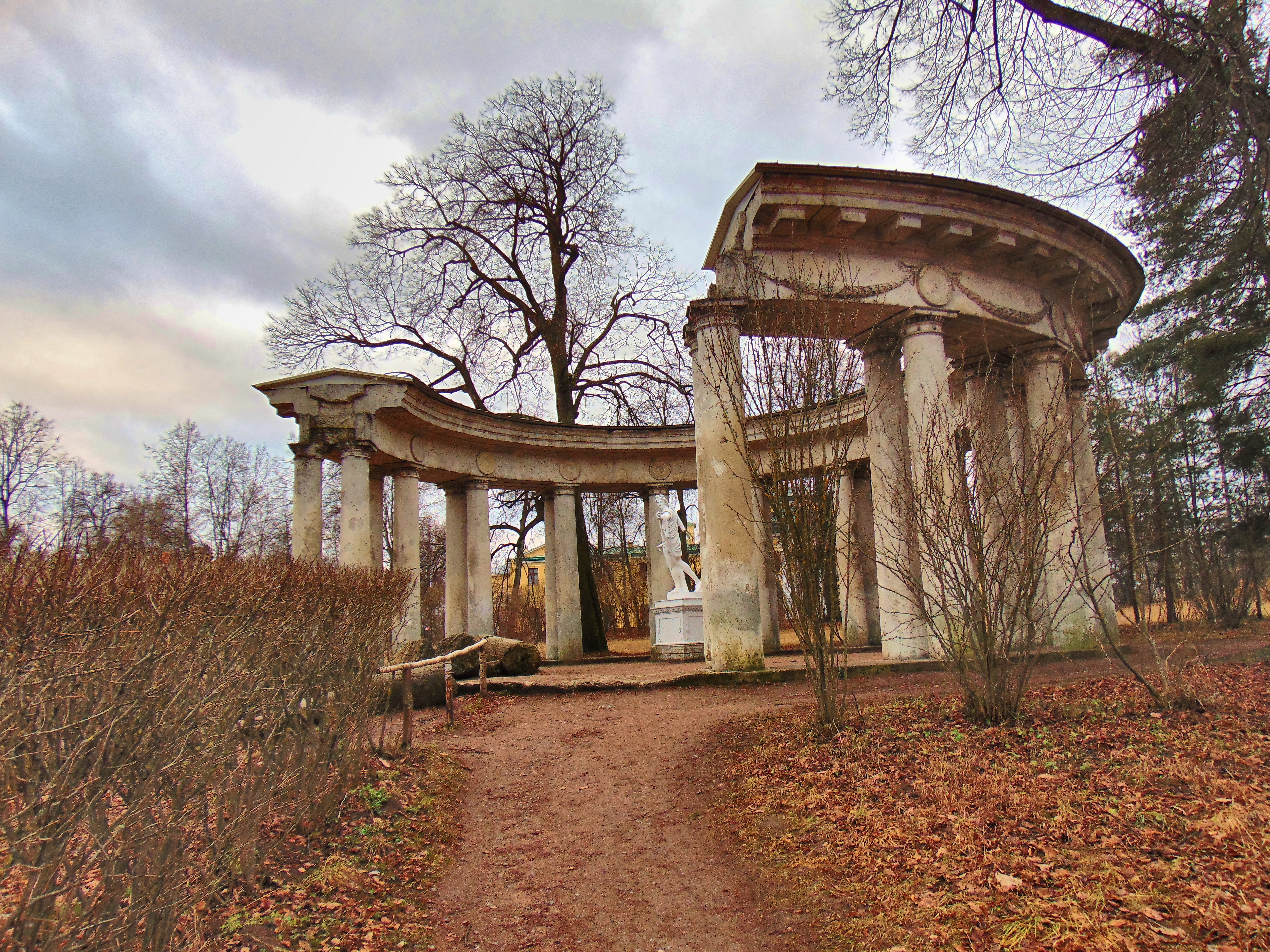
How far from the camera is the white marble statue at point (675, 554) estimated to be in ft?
56.5

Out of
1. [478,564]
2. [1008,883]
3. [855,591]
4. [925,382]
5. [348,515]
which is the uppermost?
[925,382]

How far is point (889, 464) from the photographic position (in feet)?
40.7

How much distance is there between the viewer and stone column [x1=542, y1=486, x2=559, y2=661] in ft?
67.4

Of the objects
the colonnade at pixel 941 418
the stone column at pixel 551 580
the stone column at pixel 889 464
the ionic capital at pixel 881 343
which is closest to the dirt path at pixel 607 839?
the stone column at pixel 889 464

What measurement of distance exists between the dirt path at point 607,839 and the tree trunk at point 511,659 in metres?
3.57

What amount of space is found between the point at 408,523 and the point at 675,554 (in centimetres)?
570

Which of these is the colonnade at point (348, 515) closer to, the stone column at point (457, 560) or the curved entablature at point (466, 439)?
the curved entablature at point (466, 439)

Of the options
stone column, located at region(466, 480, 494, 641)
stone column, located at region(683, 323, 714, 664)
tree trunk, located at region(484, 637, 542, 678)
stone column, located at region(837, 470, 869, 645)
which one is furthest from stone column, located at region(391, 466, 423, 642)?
stone column, located at region(837, 470, 869, 645)

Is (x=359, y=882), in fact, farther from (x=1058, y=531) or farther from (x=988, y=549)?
(x=1058, y=531)

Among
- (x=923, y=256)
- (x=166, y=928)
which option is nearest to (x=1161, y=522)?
(x=923, y=256)

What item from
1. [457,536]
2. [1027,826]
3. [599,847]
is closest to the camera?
[1027,826]

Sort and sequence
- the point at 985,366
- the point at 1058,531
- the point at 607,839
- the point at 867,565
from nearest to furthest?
the point at 607,839, the point at 1058,531, the point at 985,366, the point at 867,565

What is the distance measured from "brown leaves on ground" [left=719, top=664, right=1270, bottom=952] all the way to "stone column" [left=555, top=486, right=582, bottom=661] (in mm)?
13246

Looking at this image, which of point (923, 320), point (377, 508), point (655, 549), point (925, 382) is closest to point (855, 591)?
point (655, 549)
